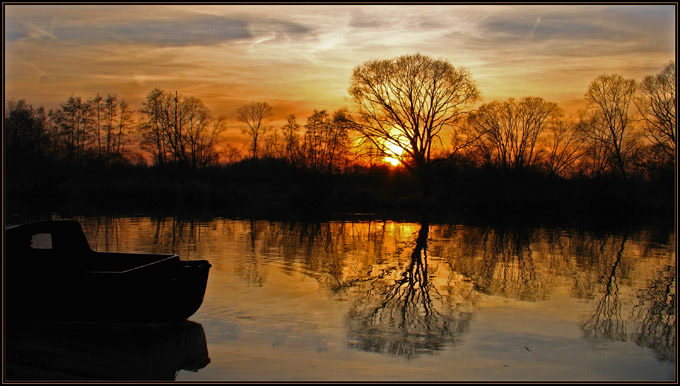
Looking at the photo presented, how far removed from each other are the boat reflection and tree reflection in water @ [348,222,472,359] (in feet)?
7.49

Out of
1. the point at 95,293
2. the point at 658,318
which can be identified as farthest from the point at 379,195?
the point at 95,293

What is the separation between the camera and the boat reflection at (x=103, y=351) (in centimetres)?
645

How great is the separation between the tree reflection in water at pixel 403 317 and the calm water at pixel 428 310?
0.10 ft

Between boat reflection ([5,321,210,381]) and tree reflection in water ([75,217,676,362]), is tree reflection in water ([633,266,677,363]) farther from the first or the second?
boat reflection ([5,321,210,381])

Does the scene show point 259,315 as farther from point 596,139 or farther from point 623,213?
point 596,139

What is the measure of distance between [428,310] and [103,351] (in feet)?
16.9

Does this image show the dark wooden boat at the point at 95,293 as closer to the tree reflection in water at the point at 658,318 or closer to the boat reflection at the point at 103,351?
the boat reflection at the point at 103,351

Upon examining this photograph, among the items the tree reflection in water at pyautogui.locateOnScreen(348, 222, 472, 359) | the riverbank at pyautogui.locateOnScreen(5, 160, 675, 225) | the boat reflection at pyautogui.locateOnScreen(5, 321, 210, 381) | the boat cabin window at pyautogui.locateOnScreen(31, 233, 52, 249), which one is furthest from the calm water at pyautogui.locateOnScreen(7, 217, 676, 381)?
the riverbank at pyautogui.locateOnScreen(5, 160, 675, 225)

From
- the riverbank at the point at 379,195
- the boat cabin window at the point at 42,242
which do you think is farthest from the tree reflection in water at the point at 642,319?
the riverbank at the point at 379,195

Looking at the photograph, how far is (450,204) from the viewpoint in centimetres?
4306

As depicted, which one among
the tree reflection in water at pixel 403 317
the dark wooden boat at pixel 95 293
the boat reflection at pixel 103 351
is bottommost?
the boat reflection at pixel 103 351

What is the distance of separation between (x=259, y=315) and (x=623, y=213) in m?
39.0

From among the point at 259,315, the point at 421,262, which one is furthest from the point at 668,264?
the point at 259,315

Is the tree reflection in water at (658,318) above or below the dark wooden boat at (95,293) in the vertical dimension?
below
